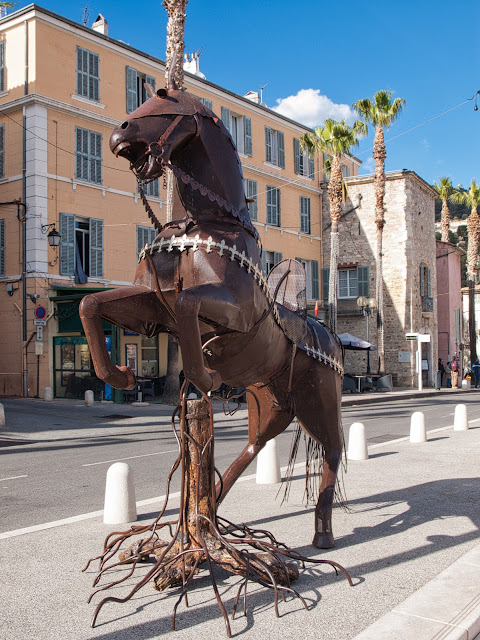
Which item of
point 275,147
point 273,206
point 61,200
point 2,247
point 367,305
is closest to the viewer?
point 61,200

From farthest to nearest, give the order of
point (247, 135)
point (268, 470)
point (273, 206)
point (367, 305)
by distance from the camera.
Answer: point (367, 305)
point (273, 206)
point (247, 135)
point (268, 470)

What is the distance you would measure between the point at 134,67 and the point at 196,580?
79.3ft

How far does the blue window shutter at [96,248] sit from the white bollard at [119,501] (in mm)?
17722

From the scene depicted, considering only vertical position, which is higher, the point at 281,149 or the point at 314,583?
the point at 281,149

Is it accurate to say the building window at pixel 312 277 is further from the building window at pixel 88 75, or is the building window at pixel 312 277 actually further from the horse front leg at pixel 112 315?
the horse front leg at pixel 112 315

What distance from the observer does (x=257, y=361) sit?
463 centimetres

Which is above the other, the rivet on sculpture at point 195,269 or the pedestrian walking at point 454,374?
Result: the rivet on sculpture at point 195,269

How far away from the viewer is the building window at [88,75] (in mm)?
23000

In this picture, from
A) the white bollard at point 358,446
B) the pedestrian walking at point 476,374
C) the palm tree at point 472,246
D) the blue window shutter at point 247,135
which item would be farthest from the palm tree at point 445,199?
the white bollard at point 358,446

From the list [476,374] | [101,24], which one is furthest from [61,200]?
[476,374]

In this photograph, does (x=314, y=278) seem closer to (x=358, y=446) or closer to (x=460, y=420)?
(x=460, y=420)

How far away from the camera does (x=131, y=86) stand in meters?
24.9

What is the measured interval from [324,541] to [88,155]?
67.3 feet

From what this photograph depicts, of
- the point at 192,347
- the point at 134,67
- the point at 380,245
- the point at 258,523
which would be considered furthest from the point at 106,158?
the point at 192,347
